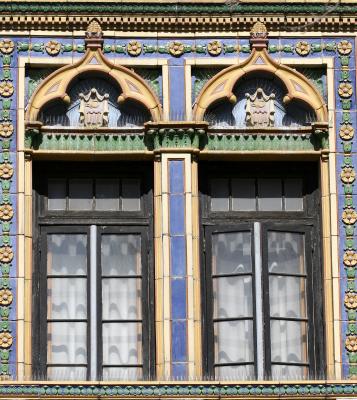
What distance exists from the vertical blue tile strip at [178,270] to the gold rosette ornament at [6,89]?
2.26 m

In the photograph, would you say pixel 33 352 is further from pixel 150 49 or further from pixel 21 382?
pixel 150 49

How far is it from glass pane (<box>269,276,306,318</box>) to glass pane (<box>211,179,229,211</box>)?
1.15 m

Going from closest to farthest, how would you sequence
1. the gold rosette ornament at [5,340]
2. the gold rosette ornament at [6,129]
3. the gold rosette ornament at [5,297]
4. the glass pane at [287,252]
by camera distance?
1. the gold rosette ornament at [5,340]
2. the gold rosette ornament at [5,297]
3. the gold rosette ornament at [6,129]
4. the glass pane at [287,252]

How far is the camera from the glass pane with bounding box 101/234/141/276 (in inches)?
1147

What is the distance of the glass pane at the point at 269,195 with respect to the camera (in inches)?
1158

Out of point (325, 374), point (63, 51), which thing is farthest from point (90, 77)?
point (325, 374)

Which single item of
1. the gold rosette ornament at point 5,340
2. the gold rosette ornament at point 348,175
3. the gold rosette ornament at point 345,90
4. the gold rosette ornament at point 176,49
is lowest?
the gold rosette ornament at point 5,340

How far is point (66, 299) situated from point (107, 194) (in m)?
1.49

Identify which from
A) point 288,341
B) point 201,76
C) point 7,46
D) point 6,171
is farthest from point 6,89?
point 288,341

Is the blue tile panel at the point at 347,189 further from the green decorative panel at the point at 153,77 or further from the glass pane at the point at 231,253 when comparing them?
the green decorative panel at the point at 153,77

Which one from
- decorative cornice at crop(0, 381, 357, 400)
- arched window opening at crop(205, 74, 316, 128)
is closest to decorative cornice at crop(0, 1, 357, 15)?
arched window opening at crop(205, 74, 316, 128)

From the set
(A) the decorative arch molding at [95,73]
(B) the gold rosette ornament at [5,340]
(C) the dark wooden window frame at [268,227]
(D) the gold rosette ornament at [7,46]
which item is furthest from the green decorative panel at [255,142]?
(B) the gold rosette ornament at [5,340]

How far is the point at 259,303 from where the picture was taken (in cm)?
2884

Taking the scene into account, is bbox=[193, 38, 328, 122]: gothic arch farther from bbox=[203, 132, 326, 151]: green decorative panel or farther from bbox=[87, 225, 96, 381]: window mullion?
bbox=[87, 225, 96, 381]: window mullion
